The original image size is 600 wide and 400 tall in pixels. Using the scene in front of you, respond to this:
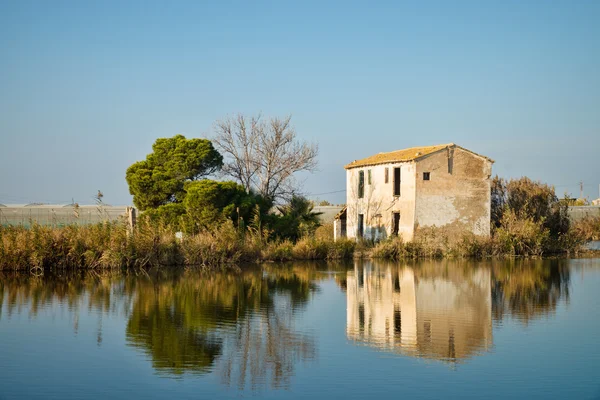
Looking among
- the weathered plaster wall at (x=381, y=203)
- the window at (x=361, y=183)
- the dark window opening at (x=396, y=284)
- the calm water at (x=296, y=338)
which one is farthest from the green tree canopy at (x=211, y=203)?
the dark window opening at (x=396, y=284)

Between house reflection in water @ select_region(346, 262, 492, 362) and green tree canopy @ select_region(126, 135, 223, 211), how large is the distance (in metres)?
12.3

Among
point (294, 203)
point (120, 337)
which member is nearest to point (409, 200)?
point (294, 203)

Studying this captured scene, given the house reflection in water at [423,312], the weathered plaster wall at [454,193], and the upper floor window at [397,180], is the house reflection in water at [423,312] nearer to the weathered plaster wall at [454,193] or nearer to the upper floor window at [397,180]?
the weathered plaster wall at [454,193]

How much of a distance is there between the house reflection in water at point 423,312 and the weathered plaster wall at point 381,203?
9.16 metres

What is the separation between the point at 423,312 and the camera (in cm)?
1884

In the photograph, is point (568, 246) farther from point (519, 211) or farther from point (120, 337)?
point (120, 337)

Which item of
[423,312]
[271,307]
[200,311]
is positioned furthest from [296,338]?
[423,312]

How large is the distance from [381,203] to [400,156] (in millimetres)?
2715

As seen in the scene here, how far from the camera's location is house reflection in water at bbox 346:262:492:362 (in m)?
14.7

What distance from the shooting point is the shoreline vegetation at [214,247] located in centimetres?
2817

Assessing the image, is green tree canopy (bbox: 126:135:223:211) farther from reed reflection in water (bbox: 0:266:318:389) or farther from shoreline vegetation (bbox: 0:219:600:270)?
reed reflection in water (bbox: 0:266:318:389)

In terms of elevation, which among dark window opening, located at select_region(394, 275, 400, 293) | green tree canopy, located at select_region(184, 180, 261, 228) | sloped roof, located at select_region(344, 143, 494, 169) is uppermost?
sloped roof, located at select_region(344, 143, 494, 169)

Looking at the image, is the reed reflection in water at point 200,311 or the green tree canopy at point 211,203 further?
the green tree canopy at point 211,203

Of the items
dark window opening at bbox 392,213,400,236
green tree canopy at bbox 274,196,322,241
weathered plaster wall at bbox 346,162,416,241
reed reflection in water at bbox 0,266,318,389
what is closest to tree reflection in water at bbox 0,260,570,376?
reed reflection in water at bbox 0,266,318,389
